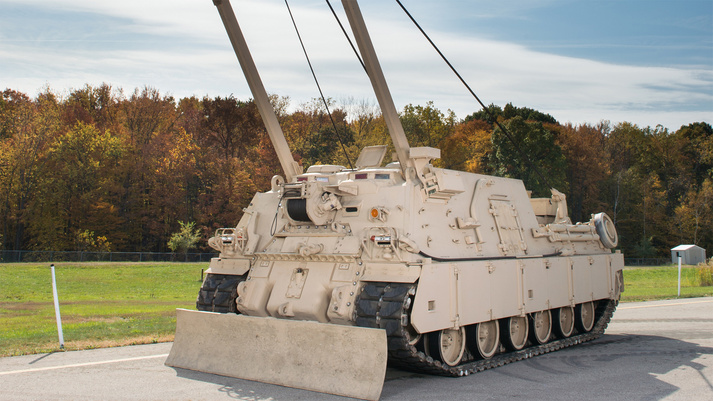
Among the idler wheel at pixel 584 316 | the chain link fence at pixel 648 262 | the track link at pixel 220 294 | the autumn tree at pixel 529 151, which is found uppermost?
the autumn tree at pixel 529 151

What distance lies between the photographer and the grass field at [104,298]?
1336 centimetres

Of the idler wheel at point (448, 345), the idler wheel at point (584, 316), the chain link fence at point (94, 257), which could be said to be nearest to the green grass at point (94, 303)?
the chain link fence at point (94, 257)

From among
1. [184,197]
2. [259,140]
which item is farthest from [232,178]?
[259,140]

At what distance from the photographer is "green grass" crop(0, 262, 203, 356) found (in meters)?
13.2

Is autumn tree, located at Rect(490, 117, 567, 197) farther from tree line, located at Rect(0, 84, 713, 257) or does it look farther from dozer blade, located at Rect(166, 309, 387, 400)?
→ dozer blade, located at Rect(166, 309, 387, 400)

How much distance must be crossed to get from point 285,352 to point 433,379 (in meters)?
2.21

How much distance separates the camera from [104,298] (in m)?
26.3

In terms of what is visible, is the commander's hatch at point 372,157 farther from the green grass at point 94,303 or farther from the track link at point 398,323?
the green grass at point 94,303

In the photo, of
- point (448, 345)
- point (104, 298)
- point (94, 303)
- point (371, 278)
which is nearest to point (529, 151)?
point (104, 298)

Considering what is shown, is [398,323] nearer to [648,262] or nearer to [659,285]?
[659,285]

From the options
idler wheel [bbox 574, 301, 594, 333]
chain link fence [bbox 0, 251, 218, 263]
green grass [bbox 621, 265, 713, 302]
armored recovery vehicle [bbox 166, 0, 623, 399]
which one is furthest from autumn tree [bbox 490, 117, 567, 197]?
armored recovery vehicle [bbox 166, 0, 623, 399]

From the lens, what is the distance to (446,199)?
1130 centimetres

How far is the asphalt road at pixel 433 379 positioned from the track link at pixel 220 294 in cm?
114

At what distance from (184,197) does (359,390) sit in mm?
43264
